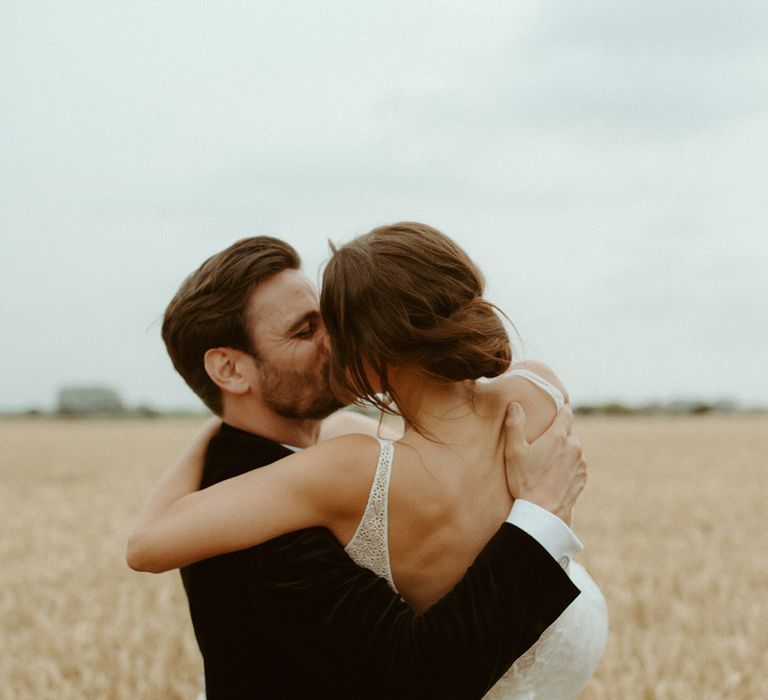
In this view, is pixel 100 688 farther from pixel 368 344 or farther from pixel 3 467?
pixel 3 467

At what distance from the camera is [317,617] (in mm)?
2037

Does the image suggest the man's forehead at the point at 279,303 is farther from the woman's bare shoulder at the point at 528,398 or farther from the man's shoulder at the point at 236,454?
the woman's bare shoulder at the point at 528,398

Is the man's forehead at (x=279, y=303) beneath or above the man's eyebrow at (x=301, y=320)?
above

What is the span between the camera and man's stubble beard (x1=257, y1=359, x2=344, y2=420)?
2535mm

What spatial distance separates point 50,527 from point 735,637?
6013 millimetres

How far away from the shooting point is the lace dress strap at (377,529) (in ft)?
6.65

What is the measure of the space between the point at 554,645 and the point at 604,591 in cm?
314

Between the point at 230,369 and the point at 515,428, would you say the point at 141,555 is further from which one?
the point at 515,428

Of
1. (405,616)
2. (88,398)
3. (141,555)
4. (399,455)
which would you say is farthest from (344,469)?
(88,398)

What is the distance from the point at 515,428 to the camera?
2186 millimetres

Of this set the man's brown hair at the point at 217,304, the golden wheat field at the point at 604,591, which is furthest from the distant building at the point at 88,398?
the man's brown hair at the point at 217,304

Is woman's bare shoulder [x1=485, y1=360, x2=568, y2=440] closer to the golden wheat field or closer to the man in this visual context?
the man

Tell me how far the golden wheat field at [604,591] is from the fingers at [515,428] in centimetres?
198

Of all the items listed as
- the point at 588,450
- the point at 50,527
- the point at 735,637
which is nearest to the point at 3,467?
the point at 50,527
